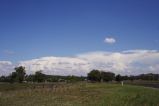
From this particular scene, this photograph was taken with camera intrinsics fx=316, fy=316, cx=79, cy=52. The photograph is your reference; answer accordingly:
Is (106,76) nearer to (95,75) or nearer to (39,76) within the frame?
(95,75)

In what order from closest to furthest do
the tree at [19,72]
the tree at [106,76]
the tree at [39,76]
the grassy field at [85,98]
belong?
the grassy field at [85,98]
the tree at [19,72]
the tree at [39,76]
the tree at [106,76]

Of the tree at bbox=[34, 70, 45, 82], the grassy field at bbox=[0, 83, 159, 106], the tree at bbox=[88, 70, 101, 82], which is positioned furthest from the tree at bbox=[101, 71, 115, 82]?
the grassy field at bbox=[0, 83, 159, 106]

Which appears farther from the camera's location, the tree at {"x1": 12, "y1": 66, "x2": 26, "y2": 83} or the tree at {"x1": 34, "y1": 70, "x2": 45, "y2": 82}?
the tree at {"x1": 34, "y1": 70, "x2": 45, "y2": 82}

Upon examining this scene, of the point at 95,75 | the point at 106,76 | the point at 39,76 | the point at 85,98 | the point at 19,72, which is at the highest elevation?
the point at 19,72

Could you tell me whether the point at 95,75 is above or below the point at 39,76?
above

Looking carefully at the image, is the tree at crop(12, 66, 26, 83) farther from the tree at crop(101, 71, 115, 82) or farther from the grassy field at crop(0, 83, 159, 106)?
the grassy field at crop(0, 83, 159, 106)

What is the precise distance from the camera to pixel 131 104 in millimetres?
25875

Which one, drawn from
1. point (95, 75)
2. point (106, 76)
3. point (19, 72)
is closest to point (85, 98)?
point (19, 72)

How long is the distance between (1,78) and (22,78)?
183ft

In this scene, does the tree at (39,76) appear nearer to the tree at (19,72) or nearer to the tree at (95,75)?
the tree at (19,72)

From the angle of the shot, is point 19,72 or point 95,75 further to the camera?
point 95,75

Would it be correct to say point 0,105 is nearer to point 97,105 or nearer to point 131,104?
point 97,105

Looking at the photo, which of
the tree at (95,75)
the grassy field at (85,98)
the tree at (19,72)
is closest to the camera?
the grassy field at (85,98)

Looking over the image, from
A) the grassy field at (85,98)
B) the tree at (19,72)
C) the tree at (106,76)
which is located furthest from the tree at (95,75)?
the grassy field at (85,98)
